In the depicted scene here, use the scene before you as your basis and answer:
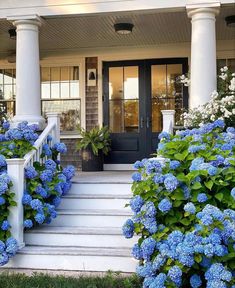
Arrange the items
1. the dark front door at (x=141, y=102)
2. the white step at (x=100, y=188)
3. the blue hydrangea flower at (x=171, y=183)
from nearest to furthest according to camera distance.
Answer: the blue hydrangea flower at (x=171, y=183) → the white step at (x=100, y=188) → the dark front door at (x=141, y=102)

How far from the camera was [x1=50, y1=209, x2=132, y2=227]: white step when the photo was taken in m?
4.66

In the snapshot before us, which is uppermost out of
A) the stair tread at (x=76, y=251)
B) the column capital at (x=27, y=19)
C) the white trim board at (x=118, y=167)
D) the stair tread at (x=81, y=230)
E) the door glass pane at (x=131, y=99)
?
the column capital at (x=27, y=19)

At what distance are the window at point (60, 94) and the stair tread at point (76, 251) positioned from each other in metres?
4.29

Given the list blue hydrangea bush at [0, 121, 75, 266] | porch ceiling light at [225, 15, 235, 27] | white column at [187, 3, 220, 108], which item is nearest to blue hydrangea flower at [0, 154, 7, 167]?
blue hydrangea bush at [0, 121, 75, 266]

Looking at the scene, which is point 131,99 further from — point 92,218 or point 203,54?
point 92,218

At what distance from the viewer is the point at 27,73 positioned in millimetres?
5887

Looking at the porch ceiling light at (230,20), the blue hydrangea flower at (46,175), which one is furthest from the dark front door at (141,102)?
the blue hydrangea flower at (46,175)

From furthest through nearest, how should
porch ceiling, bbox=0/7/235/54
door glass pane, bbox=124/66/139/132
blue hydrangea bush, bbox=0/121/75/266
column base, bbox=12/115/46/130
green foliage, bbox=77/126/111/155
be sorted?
door glass pane, bbox=124/66/139/132
green foliage, bbox=77/126/111/155
porch ceiling, bbox=0/7/235/54
column base, bbox=12/115/46/130
blue hydrangea bush, bbox=0/121/75/266

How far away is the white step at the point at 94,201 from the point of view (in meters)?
4.95

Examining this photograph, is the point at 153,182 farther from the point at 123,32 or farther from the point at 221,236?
the point at 123,32

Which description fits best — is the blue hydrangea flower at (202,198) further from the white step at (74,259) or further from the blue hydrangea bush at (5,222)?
the blue hydrangea bush at (5,222)

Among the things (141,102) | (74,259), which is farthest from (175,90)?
(74,259)

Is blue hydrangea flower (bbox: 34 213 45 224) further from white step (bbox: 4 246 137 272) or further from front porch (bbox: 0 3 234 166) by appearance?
front porch (bbox: 0 3 234 166)

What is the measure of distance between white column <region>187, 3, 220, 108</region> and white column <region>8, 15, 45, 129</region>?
2156 millimetres
